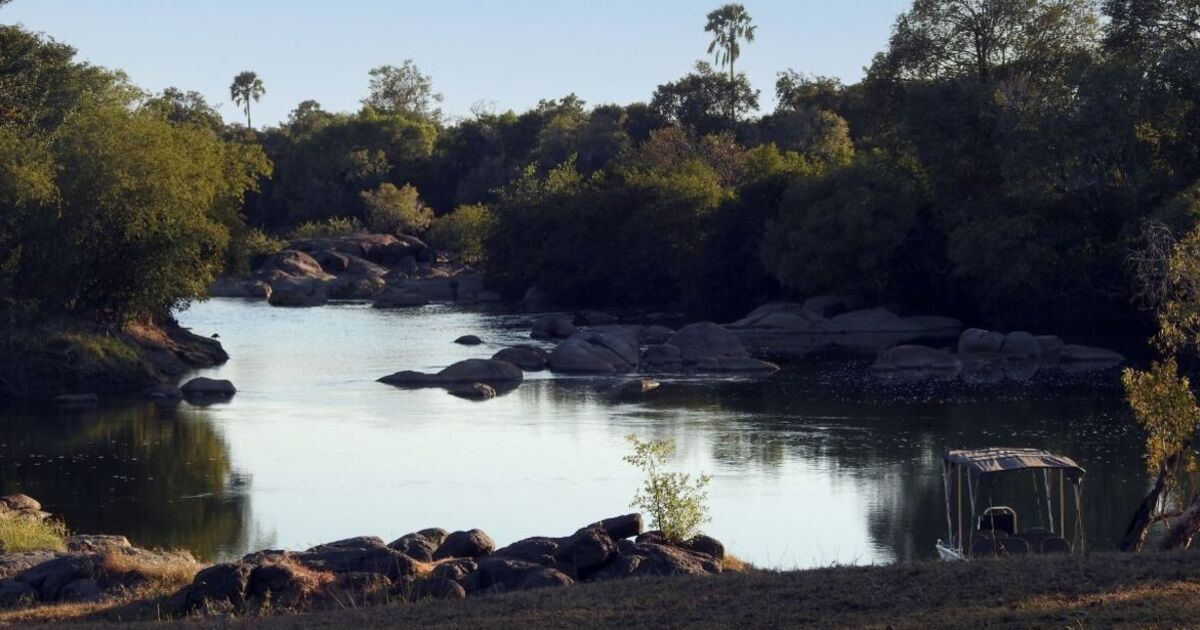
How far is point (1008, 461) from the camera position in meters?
17.8

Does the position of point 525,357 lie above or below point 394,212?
below

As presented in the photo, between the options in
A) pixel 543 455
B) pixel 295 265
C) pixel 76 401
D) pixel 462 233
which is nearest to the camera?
pixel 543 455

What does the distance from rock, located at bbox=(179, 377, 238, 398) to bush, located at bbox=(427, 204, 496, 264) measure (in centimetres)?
4369

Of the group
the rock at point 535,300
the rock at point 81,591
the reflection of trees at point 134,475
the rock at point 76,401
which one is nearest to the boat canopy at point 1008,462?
the rock at point 81,591

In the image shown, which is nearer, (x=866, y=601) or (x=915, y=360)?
(x=866, y=601)

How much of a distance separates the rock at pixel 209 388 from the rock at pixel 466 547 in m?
24.1

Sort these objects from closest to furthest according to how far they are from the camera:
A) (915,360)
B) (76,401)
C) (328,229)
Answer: (76,401)
(915,360)
(328,229)

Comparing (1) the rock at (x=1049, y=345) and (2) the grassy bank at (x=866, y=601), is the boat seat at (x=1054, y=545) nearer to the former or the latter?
(2) the grassy bank at (x=866, y=601)

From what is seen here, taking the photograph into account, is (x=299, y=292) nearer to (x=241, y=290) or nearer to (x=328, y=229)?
(x=241, y=290)

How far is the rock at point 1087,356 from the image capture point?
45.0 m

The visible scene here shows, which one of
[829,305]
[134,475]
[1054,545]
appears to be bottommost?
[134,475]

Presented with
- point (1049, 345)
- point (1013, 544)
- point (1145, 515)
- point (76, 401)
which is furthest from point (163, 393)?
point (1145, 515)

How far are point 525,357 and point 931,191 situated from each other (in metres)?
19.1

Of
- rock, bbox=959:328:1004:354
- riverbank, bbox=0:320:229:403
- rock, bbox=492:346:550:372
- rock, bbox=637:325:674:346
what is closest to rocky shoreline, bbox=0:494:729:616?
riverbank, bbox=0:320:229:403
